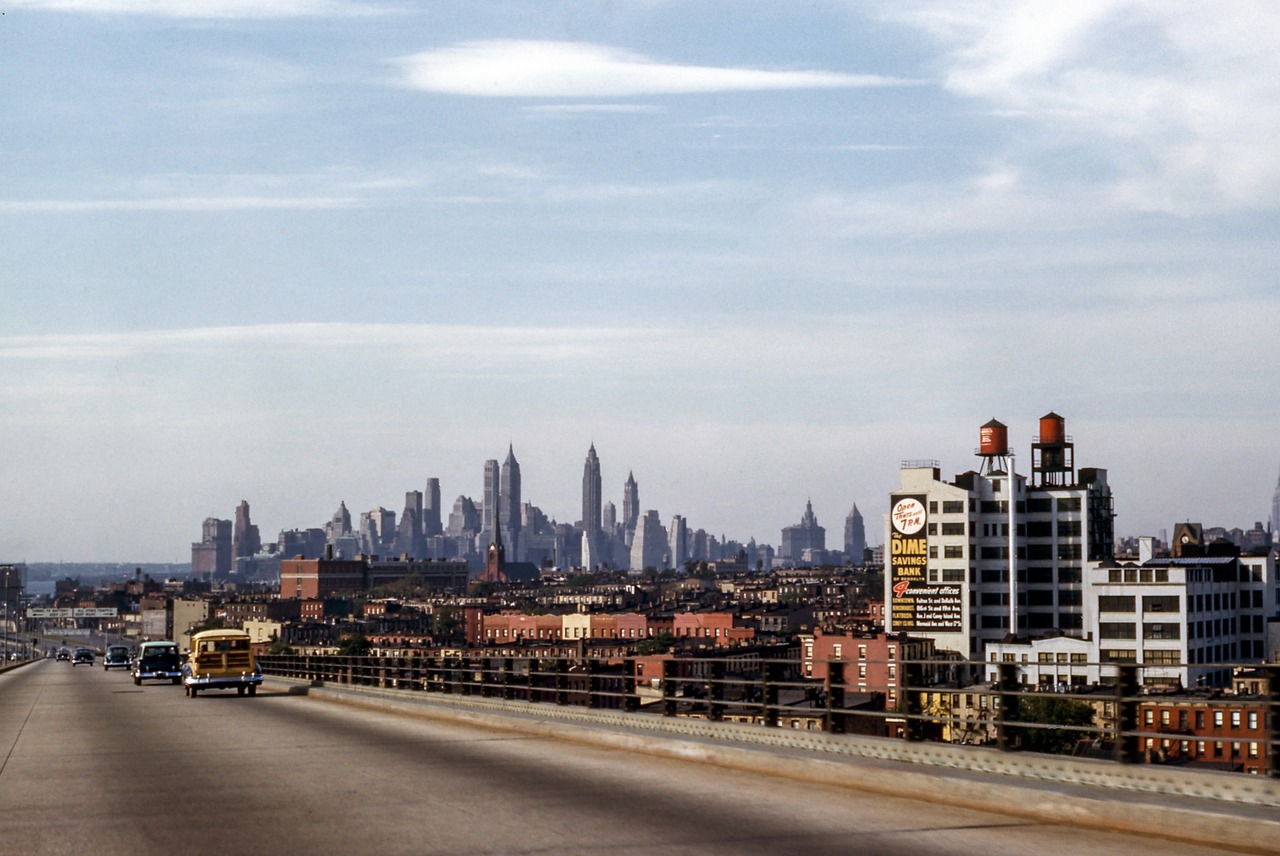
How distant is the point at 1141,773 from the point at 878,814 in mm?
2444

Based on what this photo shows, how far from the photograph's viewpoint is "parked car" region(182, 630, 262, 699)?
1807 inches

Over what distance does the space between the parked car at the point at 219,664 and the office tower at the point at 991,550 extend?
135 m

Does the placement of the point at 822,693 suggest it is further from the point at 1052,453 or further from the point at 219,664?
the point at 1052,453

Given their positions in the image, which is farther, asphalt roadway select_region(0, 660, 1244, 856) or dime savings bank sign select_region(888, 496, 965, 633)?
dime savings bank sign select_region(888, 496, 965, 633)

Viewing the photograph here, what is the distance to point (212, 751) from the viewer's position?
22.8 meters

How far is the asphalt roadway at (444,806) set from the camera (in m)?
12.5

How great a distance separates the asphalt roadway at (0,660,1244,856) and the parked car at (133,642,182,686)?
114ft

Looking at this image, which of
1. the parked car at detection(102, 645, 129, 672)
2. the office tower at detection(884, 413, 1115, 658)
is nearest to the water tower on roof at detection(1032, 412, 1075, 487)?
the office tower at detection(884, 413, 1115, 658)

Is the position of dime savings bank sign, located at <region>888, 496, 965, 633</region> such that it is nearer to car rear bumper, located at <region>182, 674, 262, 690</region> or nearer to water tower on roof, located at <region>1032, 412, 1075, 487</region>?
water tower on roof, located at <region>1032, 412, 1075, 487</region>

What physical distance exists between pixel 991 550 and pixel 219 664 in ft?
464

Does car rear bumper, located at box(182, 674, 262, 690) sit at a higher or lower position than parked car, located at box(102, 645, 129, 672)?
higher

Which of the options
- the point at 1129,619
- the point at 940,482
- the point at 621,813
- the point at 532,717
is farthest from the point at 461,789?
the point at 940,482

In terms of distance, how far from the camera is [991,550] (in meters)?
177

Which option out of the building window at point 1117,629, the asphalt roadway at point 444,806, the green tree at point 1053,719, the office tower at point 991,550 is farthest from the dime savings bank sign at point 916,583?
the asphalt roadway at point 444,806
